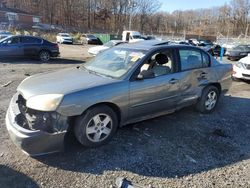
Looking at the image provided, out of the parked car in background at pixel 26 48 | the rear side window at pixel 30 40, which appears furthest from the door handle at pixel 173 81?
the rear side window at pixel 30 40

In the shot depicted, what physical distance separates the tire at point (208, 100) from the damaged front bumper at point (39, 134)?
312cm

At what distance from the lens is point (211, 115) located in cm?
550

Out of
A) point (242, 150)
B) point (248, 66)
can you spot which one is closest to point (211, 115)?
point (242, 150)

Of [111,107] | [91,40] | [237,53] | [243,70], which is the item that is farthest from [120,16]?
[111,107]

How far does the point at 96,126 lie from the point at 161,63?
178 centimetres

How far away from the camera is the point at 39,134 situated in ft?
10.4

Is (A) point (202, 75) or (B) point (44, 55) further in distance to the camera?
(B) point (44, 55)

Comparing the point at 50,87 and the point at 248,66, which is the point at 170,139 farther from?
the point at 248,66

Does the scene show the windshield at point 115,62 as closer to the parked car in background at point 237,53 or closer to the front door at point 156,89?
the front door at point 156,89

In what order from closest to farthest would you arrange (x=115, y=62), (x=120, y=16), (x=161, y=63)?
1. (x=115, y=62)
2. (x=161, y=63)
3. (x=120, y=16)

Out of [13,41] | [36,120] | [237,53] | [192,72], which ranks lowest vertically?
[36,120]

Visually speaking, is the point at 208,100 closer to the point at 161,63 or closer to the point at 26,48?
the point at 161,63

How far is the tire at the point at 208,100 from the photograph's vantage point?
17.7ft

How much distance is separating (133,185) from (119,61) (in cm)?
218
